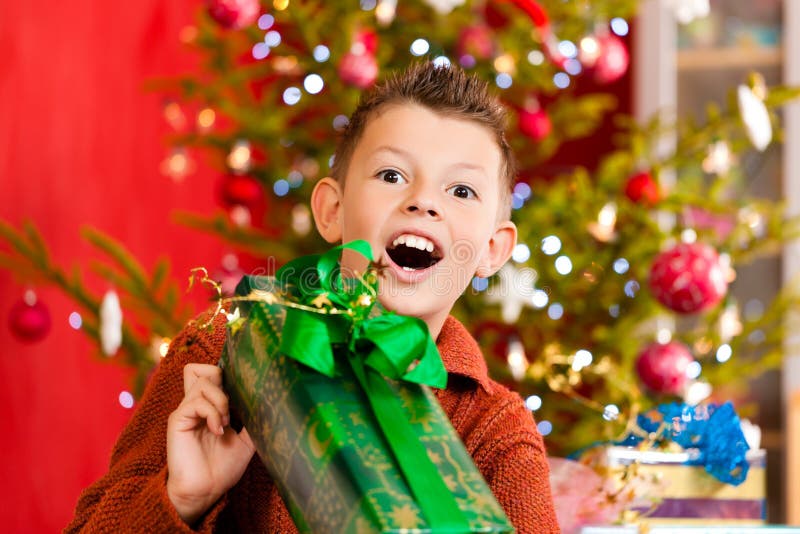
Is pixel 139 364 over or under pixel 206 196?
under

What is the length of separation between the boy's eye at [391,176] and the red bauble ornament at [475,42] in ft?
3.95

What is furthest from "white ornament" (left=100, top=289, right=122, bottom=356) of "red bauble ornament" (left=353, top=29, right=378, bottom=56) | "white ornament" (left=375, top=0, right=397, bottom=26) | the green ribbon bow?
the green ribbon bow

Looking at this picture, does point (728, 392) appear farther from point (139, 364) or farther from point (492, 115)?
point (492, 115)

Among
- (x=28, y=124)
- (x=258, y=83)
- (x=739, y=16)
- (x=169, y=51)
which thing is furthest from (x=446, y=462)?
(x=258, y=83)

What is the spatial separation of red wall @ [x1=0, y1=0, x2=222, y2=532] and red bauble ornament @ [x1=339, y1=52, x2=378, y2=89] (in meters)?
0.68

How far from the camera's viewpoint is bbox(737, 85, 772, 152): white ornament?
1974 mm

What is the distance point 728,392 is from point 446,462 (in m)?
2.43

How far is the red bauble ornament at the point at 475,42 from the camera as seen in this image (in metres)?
2.08

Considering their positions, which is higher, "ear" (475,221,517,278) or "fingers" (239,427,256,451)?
"ear" (475,221,517,278)

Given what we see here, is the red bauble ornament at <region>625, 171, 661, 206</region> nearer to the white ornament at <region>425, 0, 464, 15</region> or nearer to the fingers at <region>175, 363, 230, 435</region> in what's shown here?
the white ornament at <region>425, 0, 464, 15</region>

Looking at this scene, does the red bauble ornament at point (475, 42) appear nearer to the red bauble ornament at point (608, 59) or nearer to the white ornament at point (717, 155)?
the red bauble ornament at point (608, 59)

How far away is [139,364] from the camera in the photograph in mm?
2078

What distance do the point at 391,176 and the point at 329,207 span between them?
145mm

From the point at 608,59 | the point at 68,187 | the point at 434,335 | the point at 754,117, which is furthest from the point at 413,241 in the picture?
the point at 68,187
